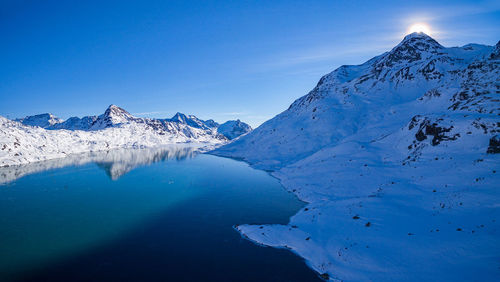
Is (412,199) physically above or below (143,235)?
above

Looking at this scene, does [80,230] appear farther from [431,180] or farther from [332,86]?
[332,86]

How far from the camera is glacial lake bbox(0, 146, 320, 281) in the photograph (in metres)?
21.2

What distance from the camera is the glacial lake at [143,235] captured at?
833 inches

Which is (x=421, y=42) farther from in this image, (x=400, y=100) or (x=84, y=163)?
(x=84, y=163)

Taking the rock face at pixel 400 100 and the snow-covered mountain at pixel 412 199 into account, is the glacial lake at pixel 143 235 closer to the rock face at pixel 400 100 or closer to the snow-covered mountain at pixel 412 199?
the snow-covered mountain at pixel 412 199

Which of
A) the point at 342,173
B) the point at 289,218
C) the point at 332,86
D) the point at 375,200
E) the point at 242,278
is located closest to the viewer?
the point at 242,278

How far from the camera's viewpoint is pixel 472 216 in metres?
21.2

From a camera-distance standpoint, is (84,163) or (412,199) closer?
(412,199)

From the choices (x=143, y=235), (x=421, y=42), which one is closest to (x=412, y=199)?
(x=143, y=235)

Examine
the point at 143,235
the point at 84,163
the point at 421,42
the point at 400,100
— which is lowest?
the point at 143,235

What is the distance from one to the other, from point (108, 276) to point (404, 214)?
31.3 m

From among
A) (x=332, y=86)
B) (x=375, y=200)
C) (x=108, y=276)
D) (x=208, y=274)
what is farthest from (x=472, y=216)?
(x=332, y=86)

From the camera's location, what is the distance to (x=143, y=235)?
29125 millimetres

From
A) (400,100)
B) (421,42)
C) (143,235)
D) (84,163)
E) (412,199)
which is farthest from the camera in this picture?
(421,42)
